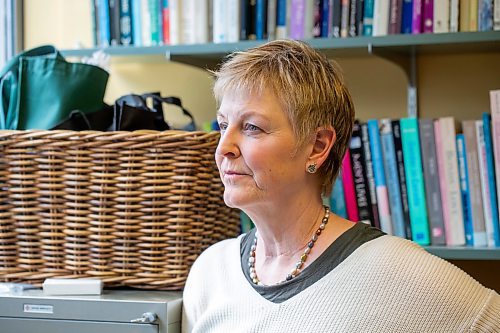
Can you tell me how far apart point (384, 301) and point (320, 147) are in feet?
0.89

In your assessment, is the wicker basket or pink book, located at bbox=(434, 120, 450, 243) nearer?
the wicker basket

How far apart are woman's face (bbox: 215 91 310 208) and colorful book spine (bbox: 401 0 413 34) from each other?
1.82 feet

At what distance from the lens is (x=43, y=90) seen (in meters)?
1.73

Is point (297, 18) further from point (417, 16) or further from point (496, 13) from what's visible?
point (496, 13)

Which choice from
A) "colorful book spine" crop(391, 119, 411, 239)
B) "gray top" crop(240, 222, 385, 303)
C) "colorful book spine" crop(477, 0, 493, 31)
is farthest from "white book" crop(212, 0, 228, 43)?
"gray top" crop(240, 222, 385, 303)

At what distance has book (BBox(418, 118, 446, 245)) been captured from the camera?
5.96ft

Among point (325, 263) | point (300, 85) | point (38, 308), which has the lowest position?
point (38, 308)

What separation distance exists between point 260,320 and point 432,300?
0.28 metres

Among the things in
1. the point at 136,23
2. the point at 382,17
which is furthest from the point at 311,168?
the point at 136,23

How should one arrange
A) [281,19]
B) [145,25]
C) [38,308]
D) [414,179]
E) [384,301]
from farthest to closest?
1. [145,25]
2. [281,19]
3. [414,179]
4. [38,308]
5. [384,301]

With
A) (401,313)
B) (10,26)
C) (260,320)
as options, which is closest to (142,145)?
(260,320)

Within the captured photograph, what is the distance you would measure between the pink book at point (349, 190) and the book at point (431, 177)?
0.15 m

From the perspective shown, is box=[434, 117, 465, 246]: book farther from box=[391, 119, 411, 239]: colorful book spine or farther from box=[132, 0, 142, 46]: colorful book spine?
box=[132, 0, 142, 46]: colorful book spine

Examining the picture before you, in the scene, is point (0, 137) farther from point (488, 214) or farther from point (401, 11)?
point (488, 214)
